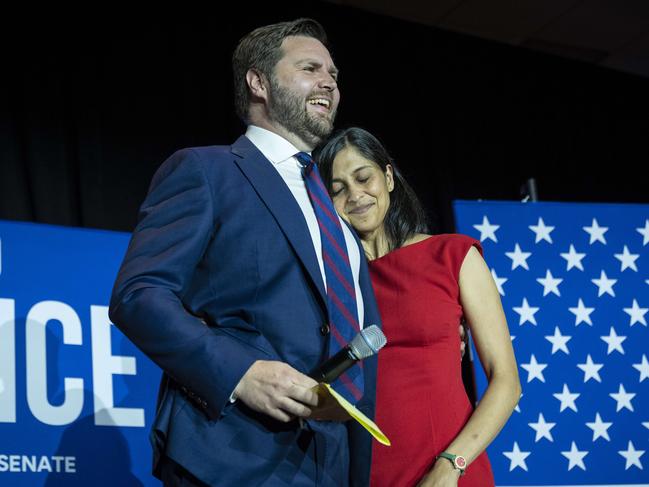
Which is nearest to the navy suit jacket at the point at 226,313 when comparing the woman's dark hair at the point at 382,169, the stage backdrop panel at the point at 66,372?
the woman's dark hair at the point at 382,169

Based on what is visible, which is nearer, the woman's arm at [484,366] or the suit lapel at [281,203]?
the suit lapel at [281,203]

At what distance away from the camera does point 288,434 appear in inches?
54.2

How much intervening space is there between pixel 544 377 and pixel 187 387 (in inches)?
66.0

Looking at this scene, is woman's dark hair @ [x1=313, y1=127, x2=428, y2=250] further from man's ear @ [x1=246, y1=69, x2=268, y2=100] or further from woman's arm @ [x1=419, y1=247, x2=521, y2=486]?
man's ear @ [x1=246, y1=69, x2=268, y2=100]

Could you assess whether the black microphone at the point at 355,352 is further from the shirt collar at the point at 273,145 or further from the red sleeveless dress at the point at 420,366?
the red sleeveless dress at the point at 420,366

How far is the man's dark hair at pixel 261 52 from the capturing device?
5.93ft

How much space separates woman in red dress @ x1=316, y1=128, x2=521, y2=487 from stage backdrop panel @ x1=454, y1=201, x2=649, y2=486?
62 cm

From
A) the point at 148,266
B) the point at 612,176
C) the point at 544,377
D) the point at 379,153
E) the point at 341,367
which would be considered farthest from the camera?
the point at 612,176

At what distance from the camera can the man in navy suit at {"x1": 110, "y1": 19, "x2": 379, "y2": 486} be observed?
130 cm

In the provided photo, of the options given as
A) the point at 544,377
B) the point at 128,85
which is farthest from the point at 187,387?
the point at 128,85

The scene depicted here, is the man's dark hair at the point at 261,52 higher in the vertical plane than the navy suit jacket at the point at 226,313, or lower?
higher

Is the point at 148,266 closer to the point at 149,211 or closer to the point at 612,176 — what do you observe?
the point at 149,211

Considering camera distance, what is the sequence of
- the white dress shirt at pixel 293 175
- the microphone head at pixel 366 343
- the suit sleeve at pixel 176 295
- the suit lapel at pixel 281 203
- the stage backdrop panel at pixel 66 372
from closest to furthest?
the microphone head at pixel 366 343 → the suit sleeve at pixel 176 295 → the suit lapel at pixel 281 203 → the white dress shirt at pixel 293 175 → the stage backdrop panel at pixel 66 372

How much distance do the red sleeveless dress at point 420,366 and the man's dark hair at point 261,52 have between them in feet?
1.74
